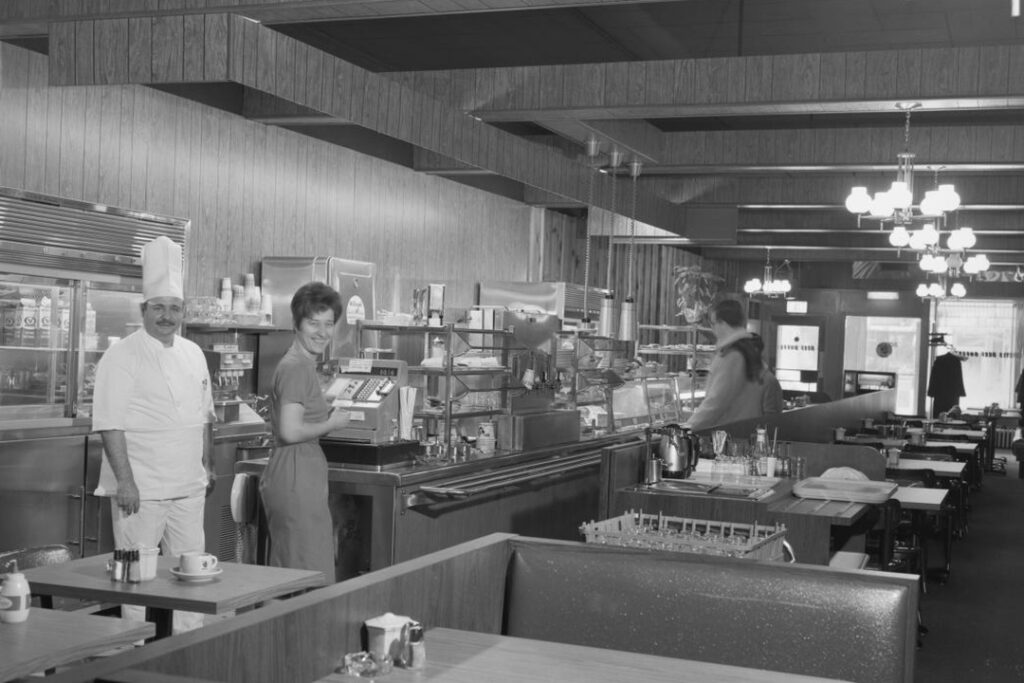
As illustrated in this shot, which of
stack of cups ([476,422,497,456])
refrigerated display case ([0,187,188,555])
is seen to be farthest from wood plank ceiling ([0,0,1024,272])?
stack of cups ([476,422,497,456])

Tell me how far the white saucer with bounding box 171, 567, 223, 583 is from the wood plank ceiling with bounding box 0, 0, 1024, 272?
9.20 feet

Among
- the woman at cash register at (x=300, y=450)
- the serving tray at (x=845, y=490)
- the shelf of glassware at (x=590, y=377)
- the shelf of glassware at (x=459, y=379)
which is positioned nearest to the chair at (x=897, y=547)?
the serving tray at (x=845, y=490)

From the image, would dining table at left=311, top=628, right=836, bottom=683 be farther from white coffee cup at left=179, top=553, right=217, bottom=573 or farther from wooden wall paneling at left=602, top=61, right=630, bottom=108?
wooden wall paneling at left=602, top=61, right=630, bottom=108

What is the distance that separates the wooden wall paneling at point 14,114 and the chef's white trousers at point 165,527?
7.38ft

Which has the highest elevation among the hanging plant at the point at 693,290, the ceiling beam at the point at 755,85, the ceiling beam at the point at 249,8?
the ceiling beam at the point at 755,85

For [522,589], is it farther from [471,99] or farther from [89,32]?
[471,99]

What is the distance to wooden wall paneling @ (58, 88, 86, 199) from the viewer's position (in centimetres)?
654

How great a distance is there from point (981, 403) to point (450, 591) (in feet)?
69.9

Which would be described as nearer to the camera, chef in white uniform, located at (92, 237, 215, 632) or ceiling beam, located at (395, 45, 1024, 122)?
chef in white uniform, located at (92, 237, 215, 632)

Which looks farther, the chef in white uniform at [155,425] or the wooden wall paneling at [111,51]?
the wooden wall paneling at [111,51]

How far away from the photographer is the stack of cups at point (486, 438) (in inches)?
277

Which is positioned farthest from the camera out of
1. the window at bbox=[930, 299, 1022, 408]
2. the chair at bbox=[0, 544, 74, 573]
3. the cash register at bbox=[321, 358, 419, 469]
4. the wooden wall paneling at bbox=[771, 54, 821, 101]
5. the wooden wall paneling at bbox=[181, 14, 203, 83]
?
the window at bbox=[930, 299, 1022, 408]

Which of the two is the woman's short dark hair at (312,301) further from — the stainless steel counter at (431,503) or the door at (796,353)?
the door at (796,353)

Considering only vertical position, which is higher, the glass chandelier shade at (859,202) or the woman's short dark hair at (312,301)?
the glass chandelier shade at (859,202)
